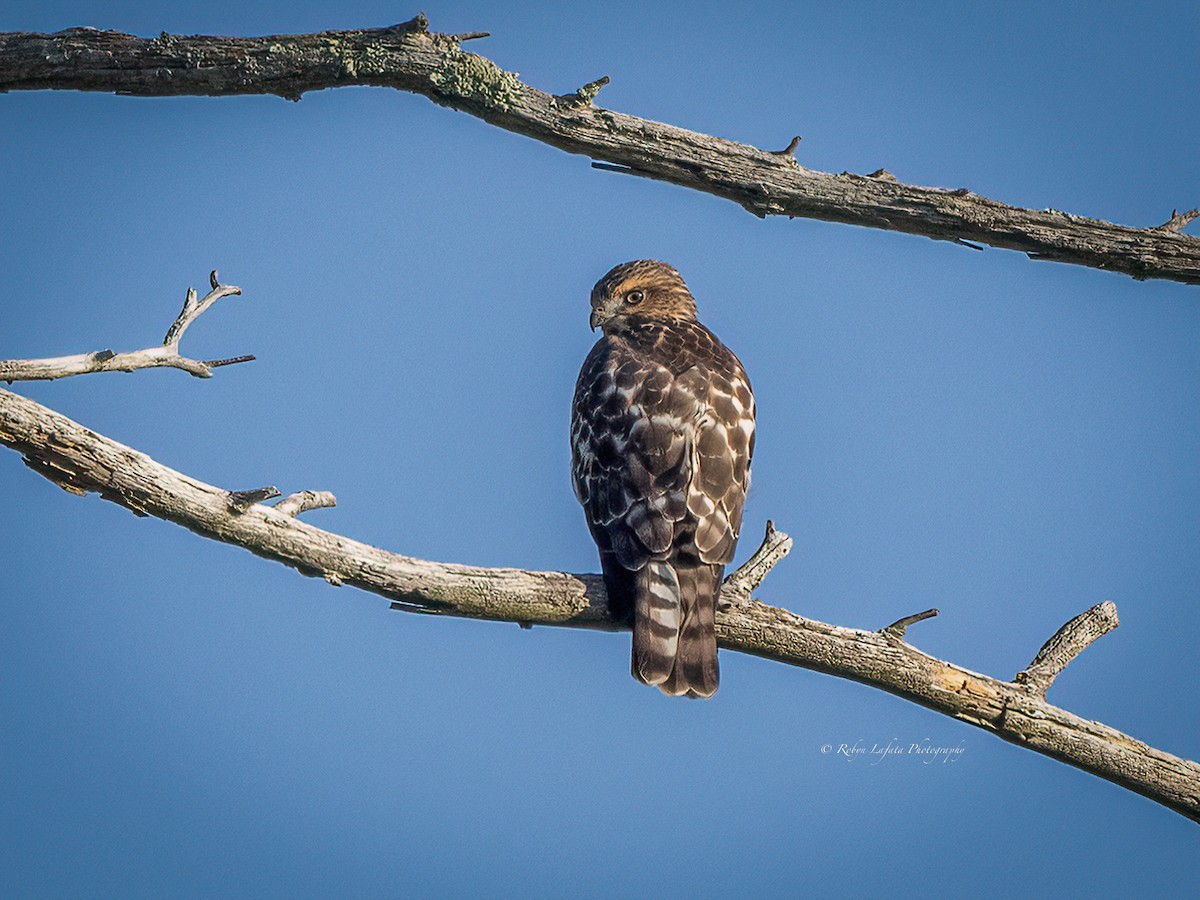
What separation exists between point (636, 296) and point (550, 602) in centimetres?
318

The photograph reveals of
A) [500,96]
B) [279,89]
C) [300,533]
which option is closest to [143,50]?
[279,89]

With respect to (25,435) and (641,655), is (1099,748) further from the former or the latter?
(25,435)

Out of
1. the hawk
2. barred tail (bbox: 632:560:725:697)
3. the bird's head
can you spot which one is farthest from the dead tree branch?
the bird's head

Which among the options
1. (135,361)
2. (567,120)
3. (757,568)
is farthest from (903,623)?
(135,361)

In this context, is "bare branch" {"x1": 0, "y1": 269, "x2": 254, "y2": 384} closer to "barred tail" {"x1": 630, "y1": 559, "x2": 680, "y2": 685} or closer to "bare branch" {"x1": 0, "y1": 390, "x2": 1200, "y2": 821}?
"bare branch" {"x1": 0, "y1": 390, "x2": 1200, "y2": 821}

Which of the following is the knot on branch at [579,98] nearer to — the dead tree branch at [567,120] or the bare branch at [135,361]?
the dead tree branch at [567,120]

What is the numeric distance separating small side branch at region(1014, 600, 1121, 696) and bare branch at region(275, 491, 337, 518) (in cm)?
303

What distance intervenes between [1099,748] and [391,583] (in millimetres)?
3069

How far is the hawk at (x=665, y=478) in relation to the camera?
5.22m

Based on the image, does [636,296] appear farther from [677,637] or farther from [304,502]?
[304,502]

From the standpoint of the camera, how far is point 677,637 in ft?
17.1

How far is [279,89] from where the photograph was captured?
4.79 metres

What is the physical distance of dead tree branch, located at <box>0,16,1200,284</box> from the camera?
4.67m

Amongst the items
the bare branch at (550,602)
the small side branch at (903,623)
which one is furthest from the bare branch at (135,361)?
the small side branch at (903,623)
